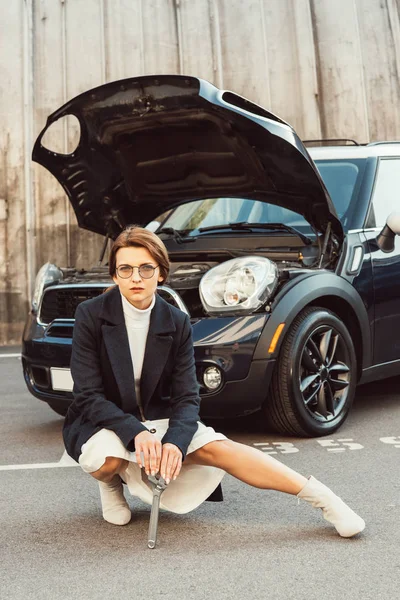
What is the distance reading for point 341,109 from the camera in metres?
12.3

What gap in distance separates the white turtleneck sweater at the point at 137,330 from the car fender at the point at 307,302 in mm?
1328

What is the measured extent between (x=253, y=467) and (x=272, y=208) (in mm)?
2795

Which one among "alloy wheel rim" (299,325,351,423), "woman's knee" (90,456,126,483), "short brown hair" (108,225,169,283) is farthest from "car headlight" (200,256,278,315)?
"woman's knee" (90,456,126,483)

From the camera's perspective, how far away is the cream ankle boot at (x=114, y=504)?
12.0 feet

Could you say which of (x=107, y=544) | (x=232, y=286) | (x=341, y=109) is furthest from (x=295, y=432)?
(x=341, y=109)

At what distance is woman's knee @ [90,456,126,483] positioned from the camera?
344cm

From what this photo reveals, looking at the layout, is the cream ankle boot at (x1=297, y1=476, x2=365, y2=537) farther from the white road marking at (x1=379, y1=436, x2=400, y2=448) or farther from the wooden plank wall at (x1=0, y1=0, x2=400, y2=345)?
the wooden plank wall at (x1=0, y1=0, x2=400, y2=345)

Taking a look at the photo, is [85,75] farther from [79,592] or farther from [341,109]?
[79,592]

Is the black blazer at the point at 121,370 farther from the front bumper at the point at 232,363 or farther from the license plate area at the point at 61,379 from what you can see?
the license plate area at the point at 61,379

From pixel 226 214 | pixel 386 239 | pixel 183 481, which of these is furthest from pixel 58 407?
pixel 183 481

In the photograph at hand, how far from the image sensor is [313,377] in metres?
5.12

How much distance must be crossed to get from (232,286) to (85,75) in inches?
299

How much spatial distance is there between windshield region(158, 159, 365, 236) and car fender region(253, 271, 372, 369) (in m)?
0.48

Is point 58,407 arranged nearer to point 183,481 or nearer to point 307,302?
point 307,302
